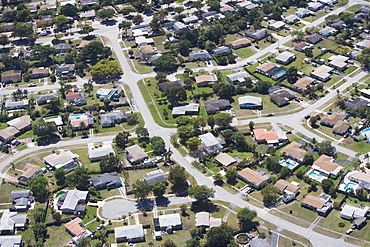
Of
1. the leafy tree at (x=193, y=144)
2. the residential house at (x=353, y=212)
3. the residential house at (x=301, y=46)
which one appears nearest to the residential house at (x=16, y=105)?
the leafy tree at (x=193, y=144)

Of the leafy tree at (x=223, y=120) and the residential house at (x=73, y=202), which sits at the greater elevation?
the leafy tree at (x=223, y=120)

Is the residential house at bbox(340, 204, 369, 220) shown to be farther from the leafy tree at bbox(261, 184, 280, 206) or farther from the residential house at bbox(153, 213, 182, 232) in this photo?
the residential house at bbox(153, 213, 182, 232)

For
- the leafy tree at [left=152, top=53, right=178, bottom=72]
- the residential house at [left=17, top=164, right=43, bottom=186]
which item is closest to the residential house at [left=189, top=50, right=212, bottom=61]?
the leafy tree at [left=152, top=53, right=178, bottom=72]

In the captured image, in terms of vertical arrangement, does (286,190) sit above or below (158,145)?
below

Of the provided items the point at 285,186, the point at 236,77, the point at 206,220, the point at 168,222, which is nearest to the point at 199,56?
the point at 236,77

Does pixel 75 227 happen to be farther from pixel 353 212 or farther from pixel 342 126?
pixel 342 126

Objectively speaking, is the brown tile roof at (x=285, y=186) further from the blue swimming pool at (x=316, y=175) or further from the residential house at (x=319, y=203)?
the blue swimming pool at (x=316, y=175)
